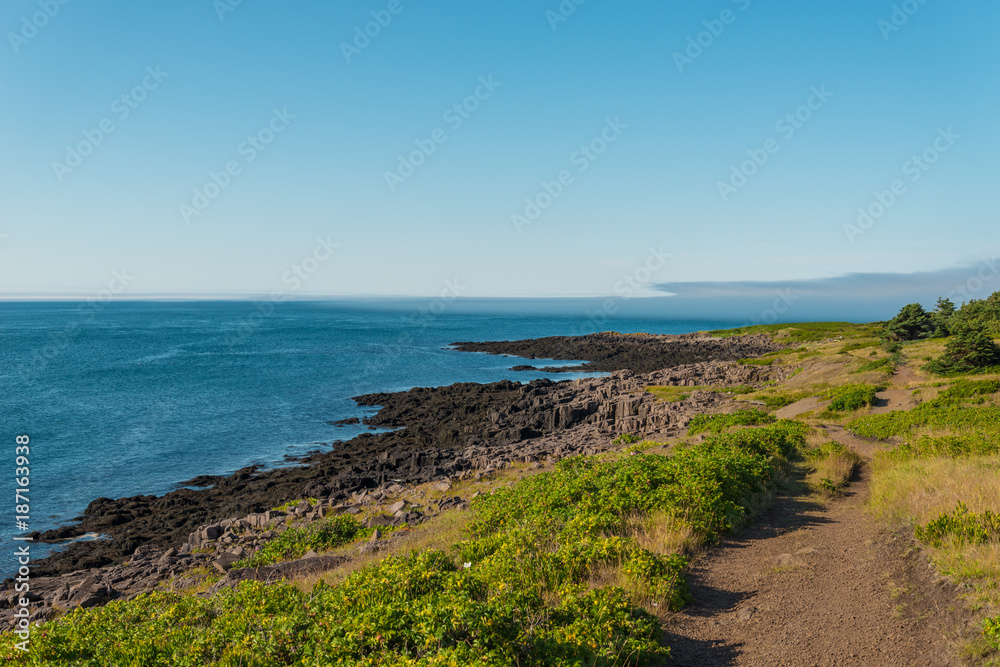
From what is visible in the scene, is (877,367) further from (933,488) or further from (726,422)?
(933,488)

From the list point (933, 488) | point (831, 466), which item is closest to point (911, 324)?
point (831, 466)

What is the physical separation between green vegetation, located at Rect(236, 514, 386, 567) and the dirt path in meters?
11.8

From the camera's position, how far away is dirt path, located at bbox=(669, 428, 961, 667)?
7.14 metres

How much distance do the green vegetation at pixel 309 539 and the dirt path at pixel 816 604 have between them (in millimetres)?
11760

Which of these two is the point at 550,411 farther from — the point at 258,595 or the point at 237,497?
the point at 258,595

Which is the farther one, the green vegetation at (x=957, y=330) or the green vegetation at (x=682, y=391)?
the green vegetation at (x=682, y=391)

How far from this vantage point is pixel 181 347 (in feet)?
323

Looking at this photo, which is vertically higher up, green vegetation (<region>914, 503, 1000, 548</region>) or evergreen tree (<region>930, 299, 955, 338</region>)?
evergreen tree (<region>930, 299, 955, 338</region>)

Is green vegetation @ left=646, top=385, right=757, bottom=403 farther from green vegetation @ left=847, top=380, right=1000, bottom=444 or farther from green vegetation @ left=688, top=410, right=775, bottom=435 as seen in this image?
green vegetation @ left=847, top=380, right=1000, bottom=444

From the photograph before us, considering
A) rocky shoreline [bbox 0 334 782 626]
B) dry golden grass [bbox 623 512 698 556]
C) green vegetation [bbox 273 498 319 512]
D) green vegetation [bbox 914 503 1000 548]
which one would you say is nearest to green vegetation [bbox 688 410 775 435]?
rocky shoreline [bbox 0 334 782 626]

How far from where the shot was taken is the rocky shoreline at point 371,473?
18.5 metres

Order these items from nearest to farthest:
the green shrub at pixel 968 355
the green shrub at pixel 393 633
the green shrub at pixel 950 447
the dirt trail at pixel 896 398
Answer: the green shrub at pixel 393 633 → the green shrub at pixel 950 447 → the dirt trail at pixel 896 398 → the green shrub at pixel 968 355

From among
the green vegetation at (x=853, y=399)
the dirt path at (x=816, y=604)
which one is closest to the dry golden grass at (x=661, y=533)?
the dirt path at (x=816, y=604)

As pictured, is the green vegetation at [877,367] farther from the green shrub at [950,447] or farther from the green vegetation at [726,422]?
the green shrub at [950,447]
